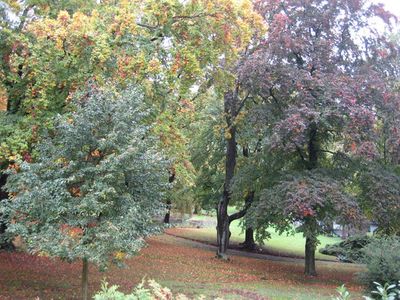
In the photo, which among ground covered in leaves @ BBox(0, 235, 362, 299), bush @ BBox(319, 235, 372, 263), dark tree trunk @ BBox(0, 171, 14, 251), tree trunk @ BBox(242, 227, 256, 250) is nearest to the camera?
ground covered in leaves @ BBox(0, 235, 362, 299)

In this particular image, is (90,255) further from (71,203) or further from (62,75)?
(62,75)

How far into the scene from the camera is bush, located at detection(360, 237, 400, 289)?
11.2 meters

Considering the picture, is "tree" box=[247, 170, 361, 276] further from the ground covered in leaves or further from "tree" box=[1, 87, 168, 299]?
"tree" box=[1, 87, 168, 299]

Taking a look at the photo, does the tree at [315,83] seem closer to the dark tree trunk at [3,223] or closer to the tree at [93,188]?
the tree at [93,188]

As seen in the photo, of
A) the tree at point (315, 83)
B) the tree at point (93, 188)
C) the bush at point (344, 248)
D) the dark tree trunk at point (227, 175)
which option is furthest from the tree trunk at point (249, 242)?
the tree at point (93, 188)

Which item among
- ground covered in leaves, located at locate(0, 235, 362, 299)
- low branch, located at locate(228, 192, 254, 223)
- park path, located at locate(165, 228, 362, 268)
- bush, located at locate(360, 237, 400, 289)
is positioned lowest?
park path, located at locate(165, 228, 362, 268)

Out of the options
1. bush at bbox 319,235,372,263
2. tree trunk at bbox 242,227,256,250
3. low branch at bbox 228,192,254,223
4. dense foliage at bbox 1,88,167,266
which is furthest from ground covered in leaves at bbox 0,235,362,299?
bush at bbox 319,235,372,263

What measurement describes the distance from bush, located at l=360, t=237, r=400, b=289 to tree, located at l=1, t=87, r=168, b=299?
571 cm

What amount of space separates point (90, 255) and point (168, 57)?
6737 mm

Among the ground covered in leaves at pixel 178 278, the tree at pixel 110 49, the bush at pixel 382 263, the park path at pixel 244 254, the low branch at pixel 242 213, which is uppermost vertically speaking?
the tree at pixel 110 49

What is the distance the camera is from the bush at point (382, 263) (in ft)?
36.8

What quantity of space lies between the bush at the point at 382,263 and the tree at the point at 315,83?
11.7 ft

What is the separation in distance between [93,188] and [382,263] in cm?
742

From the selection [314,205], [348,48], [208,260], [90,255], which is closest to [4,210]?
[90,255]
